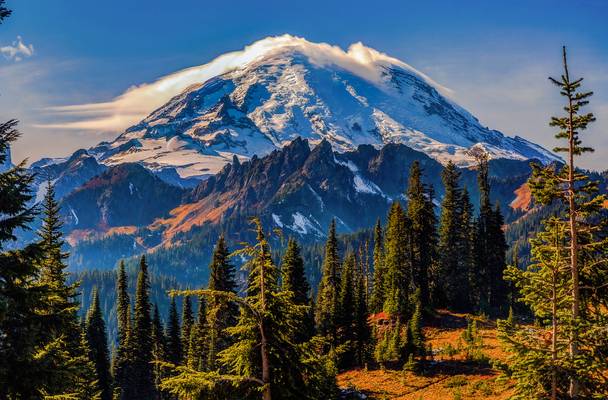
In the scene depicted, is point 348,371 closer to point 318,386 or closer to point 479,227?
point 479,227

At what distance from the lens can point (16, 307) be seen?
54.8 feet

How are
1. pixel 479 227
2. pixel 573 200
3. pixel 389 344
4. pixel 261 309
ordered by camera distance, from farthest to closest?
pixel 479 227
pixel 389 344
pixel 573 200
pixel 261 309

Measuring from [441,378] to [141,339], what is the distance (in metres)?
44.1

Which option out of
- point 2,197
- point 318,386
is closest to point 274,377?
→ point 318,386

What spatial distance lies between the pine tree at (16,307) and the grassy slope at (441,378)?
2831 cm

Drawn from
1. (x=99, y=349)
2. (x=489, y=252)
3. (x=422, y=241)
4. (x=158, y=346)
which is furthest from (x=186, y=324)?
(x=489, y=252)

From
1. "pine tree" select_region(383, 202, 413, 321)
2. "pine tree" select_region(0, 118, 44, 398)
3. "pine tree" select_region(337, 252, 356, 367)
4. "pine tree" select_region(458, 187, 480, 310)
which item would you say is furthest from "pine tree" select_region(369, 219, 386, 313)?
"pine tree" select_region(0, 118, 44, 398)

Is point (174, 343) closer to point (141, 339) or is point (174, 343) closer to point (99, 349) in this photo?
point (141, 339)

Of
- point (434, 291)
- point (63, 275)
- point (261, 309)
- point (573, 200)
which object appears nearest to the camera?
point (261, 309)

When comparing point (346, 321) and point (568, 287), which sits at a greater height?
point (568, 287)

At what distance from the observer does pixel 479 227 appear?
80.2 m

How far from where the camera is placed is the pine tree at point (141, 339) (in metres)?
75.4

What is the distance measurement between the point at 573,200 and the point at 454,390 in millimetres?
27615

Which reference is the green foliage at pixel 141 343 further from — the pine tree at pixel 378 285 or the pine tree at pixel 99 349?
the pine tree at pixel 378 285
